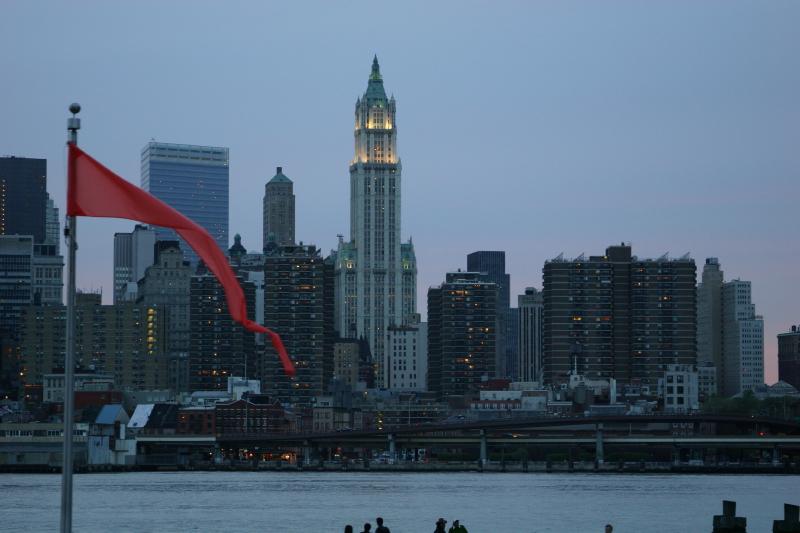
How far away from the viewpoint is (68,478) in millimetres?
27672

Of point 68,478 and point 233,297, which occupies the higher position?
point 233,297

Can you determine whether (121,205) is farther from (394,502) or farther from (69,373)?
(394,502)

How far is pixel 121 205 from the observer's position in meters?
27.8

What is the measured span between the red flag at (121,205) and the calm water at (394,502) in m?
61.6

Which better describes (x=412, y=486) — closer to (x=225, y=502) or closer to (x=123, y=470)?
(x=225, y=502)

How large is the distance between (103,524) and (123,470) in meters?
105

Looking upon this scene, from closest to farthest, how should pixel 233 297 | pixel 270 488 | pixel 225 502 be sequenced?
pixel 233 297 < pixel 225 502 < pixel 270 488

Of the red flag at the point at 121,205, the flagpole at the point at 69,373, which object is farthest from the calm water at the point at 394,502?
the red flag at the point at 121,205

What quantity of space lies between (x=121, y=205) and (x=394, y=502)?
93.2 metres

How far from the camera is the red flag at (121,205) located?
2741 cm

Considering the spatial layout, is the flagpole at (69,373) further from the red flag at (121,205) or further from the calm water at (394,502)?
the calm water at (394,502)

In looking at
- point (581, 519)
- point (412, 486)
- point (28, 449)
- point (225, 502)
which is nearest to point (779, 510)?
point (581, 519)

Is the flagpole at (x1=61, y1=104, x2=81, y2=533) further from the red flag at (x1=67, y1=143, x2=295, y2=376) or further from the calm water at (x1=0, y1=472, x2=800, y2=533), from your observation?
the calm water at (x1=0, y1=472, x2=800, y2=533)

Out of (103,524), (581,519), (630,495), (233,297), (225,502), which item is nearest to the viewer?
(233,297)
